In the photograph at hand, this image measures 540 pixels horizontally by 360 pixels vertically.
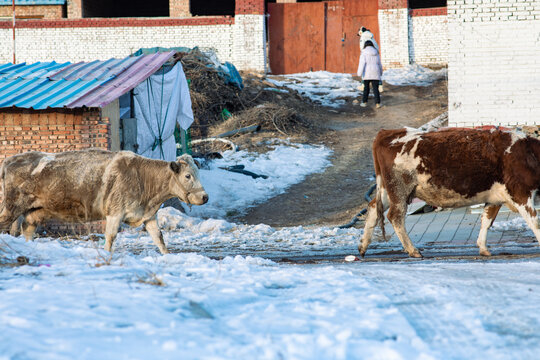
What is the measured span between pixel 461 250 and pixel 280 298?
4.87 m

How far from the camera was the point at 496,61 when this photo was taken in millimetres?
14750

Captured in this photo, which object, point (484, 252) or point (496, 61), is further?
point (496, 61)

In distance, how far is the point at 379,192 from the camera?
9.02 metres

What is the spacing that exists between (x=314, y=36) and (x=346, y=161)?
1118 centimetres

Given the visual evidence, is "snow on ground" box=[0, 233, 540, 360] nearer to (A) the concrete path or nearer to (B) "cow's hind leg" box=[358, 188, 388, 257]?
(B) "cow's hind leg" box=[358, 188, 388, 257]

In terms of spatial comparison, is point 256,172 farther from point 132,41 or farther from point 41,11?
point 41,11

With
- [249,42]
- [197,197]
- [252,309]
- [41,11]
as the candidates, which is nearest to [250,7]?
[249,42]

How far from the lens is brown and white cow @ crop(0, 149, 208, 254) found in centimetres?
889

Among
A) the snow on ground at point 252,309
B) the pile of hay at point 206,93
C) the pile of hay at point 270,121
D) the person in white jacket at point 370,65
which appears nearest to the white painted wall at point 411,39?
the person in white jacket at point 370,65

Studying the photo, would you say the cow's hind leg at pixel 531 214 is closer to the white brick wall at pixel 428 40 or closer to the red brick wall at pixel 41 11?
the white brick wall at pixel 428 40

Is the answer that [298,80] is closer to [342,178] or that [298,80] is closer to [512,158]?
[342,178]

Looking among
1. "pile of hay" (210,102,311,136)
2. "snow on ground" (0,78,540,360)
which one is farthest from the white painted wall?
"snow on ground" (0,78,540,360)

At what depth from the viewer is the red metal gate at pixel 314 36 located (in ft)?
93.0

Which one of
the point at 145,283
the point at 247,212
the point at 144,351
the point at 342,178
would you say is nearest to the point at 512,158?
the point at 145,283
